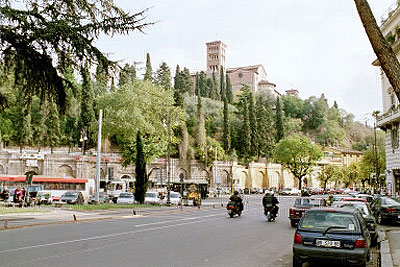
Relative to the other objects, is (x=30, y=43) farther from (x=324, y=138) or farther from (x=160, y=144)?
(x=324, y=138)

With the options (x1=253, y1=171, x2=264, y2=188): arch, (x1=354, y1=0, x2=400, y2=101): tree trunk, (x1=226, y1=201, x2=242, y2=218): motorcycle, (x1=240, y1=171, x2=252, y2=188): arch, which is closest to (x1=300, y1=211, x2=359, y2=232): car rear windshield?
(x1=354, y1=0, x2=400, y2=101): tree trunk

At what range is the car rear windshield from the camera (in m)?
9.29

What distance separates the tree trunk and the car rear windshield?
3089mm

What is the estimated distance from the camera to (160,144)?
49.0 metres

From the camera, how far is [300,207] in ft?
67.2

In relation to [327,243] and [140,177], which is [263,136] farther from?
[327,243]

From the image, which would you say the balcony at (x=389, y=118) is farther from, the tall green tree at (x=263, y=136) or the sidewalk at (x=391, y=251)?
the tall green tree at (x=263, y=136)

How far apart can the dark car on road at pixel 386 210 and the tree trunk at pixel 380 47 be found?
15.1 meters

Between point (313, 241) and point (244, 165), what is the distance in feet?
242

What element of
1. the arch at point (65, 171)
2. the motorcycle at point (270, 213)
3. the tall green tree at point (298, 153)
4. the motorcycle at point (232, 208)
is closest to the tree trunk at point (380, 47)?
the motorcycle at point (270, 213)

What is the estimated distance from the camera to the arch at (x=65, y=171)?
208 feet

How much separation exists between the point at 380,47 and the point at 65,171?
6079 cm

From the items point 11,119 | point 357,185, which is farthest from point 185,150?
point 357,185

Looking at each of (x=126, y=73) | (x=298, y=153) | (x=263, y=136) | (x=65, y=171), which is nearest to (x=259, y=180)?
(x=263, y=136)
